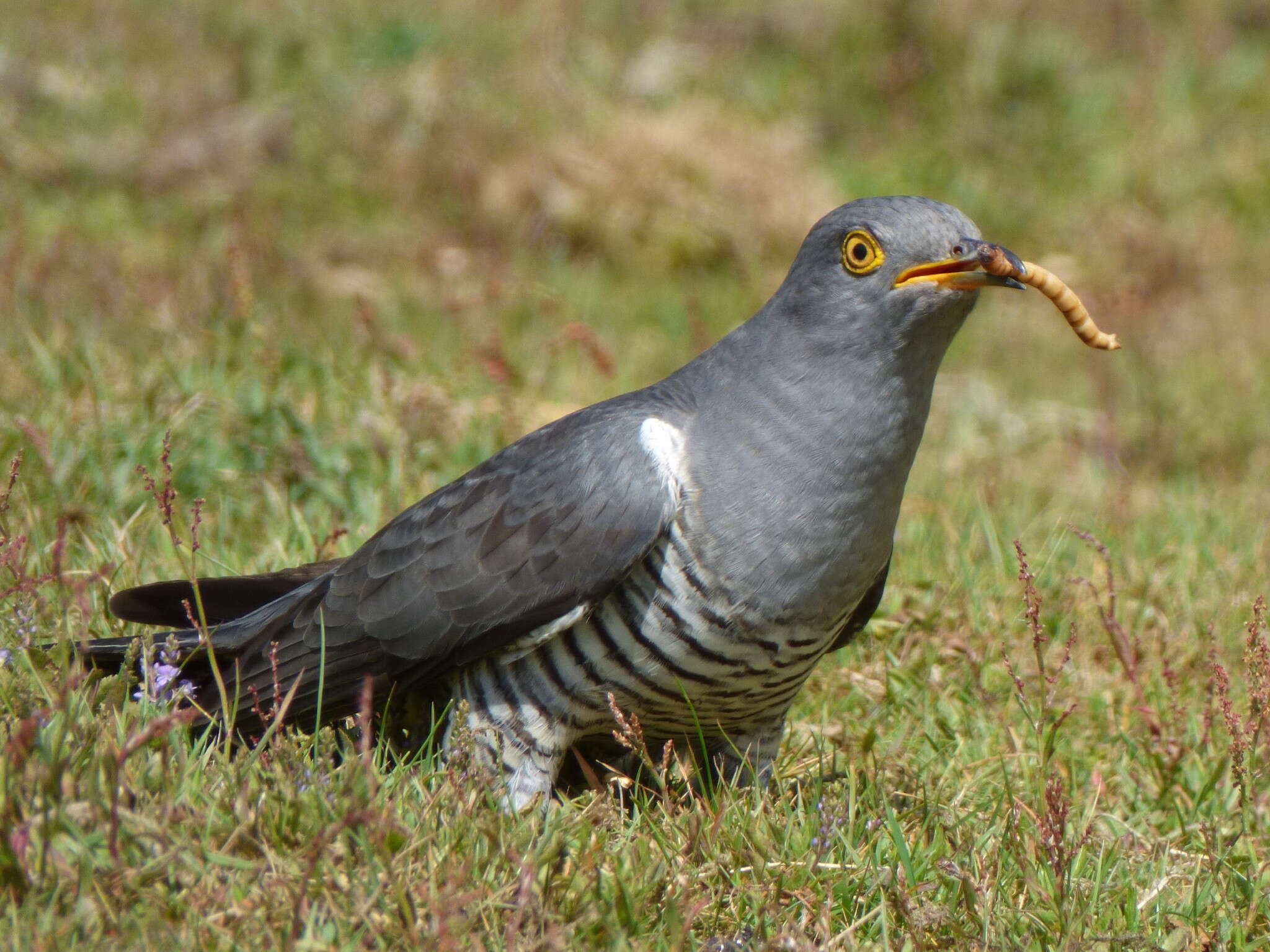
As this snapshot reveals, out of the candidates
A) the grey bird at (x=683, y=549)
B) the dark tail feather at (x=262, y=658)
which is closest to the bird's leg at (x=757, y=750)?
the grey bird at (x=683, y=549)

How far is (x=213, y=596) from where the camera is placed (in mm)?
→ 3734

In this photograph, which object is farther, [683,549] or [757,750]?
[757,750]

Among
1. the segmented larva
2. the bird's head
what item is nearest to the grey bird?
the bird's head

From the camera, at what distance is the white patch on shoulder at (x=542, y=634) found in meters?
3.23

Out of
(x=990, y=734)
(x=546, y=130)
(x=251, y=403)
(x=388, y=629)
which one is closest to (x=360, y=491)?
(x=251, y=403)

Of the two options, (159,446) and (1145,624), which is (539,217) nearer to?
(159,446)

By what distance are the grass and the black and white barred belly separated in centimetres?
22

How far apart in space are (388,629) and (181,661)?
0.50 meters

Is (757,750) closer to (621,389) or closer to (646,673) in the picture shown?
(646,673)

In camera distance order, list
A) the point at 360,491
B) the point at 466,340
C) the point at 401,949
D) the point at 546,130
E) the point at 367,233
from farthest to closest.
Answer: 1. the point at 546,130
2. the point at 367,233
3. the point at 466,340
4. the point at 360,491
5. the point at 401,949

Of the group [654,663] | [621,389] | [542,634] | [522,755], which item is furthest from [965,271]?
[621,389]

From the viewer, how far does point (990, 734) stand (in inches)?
158

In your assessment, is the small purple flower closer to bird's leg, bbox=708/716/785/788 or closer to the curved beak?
bird's leg, bbox=708/716/785/788

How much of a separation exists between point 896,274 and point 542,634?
1.17 metres
